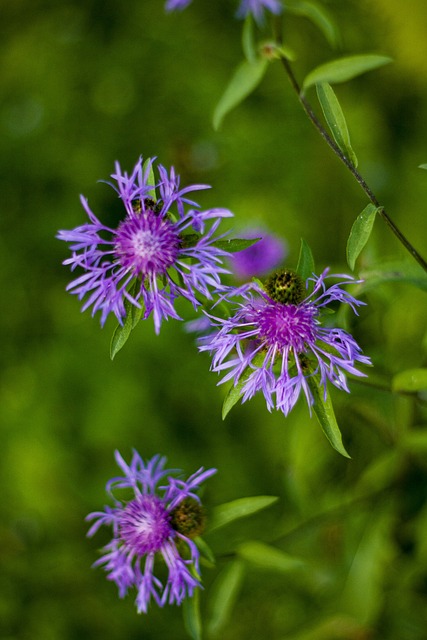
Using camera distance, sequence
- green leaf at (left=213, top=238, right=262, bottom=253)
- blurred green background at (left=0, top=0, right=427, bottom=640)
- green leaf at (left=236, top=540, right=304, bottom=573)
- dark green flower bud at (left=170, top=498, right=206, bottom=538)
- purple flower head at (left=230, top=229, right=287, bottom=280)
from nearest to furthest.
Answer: green leaf at (left=213, top=238, right=262, bottom=253)
dark green flower bud at (left=170, top=498, right=206, bottom=538)
green leaf at (left=236, top=540, right=304, bottom=573)
purple flower head at (left=230, top=229, right=287, bottom=280)
blurred green background at (left=0, top=0, right=427, bottom=640)

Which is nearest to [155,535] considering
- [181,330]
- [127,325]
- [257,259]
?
[127,325]

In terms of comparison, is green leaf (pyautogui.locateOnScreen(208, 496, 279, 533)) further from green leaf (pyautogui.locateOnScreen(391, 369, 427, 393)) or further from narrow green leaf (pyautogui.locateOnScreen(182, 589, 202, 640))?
green leaf (pyautogui.locateOnScreen(391, 369, 427, 393))

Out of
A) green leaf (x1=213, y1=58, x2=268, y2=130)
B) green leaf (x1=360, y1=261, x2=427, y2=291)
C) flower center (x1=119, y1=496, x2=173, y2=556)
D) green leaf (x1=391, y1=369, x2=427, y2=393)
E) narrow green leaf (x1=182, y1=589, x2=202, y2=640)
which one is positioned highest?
green leaf (x1=213, y1=58, x2=268, y2=130)

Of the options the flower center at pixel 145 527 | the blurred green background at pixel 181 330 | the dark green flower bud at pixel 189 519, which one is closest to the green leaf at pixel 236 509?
the dark green flower bud at pixel 189 519

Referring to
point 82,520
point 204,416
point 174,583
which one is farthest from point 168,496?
point 82,520

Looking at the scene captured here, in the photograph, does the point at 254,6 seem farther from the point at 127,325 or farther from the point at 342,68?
the point at 127,325

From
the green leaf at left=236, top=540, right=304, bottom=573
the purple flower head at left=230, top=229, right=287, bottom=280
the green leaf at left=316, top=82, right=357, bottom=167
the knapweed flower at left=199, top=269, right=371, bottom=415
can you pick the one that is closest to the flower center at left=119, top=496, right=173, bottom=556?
the green leaf at left=236, top=540, right=304, bottom=573

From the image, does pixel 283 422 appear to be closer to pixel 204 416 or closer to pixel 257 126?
pixel 204 416

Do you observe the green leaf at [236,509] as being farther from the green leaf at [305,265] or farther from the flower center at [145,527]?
the green leaf at [305,265]
